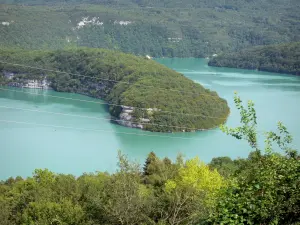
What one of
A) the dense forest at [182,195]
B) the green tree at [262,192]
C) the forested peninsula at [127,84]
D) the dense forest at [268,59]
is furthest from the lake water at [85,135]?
the green tree at [262,192]

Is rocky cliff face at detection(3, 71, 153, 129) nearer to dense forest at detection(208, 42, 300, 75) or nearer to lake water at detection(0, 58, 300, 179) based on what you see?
lake water at detection(0, 58, 300, 179)

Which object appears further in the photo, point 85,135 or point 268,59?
point 268,59

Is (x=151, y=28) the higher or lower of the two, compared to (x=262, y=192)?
higher

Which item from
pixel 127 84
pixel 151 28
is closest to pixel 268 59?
pixel 127 84

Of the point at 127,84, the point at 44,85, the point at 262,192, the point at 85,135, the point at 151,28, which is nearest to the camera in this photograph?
the point at 262,192

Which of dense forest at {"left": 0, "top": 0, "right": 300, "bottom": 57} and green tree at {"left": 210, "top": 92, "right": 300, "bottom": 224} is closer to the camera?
green tree at {"left": 210, "top": 92, "right": 300, "bottom": 224}

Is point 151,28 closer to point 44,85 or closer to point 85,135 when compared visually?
point 44,85

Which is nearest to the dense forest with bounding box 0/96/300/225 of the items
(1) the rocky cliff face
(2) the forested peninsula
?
(2) the forested peninsula
